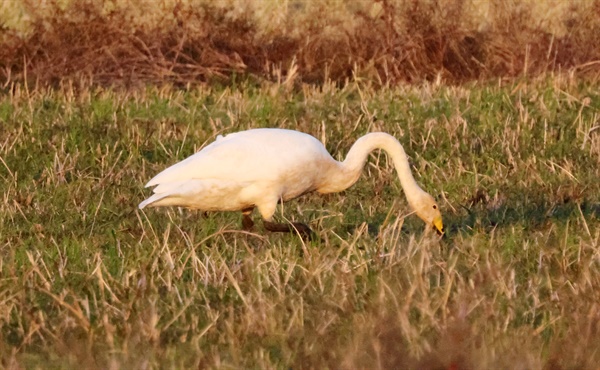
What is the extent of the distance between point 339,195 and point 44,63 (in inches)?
238

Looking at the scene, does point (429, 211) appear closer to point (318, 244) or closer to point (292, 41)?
point (318, 244)

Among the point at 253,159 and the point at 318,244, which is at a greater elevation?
the point at 253,159

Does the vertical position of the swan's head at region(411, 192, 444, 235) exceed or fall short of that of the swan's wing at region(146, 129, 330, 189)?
it falls short

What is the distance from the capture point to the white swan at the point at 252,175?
632cm

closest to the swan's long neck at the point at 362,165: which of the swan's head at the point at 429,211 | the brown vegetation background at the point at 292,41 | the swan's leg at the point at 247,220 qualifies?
the swan's head at the point at 429,211

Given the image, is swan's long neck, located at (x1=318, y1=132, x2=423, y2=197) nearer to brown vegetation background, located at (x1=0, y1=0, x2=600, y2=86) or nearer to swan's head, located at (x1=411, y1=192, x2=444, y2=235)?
swan's head, located at (x1=411, y1=192, x2=444, y2=235)

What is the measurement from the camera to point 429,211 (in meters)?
6.69

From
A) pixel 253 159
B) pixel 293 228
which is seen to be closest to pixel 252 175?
pixel 253 159

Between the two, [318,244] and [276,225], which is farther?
[276,225]

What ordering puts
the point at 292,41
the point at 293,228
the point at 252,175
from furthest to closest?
1. the point at 292,41
2. the point at 293,228
3. the point at 252,175

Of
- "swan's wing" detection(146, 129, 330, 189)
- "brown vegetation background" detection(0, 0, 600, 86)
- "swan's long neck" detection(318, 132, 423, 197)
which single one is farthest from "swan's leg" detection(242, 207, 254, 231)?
"brown vegetation background" detection(0, 0, 600, 86)

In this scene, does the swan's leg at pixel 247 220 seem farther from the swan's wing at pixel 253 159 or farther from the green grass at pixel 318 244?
the swan's wing at pixel 253 159

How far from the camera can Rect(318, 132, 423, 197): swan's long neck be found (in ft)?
22.0

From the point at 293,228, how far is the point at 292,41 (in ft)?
23.7
